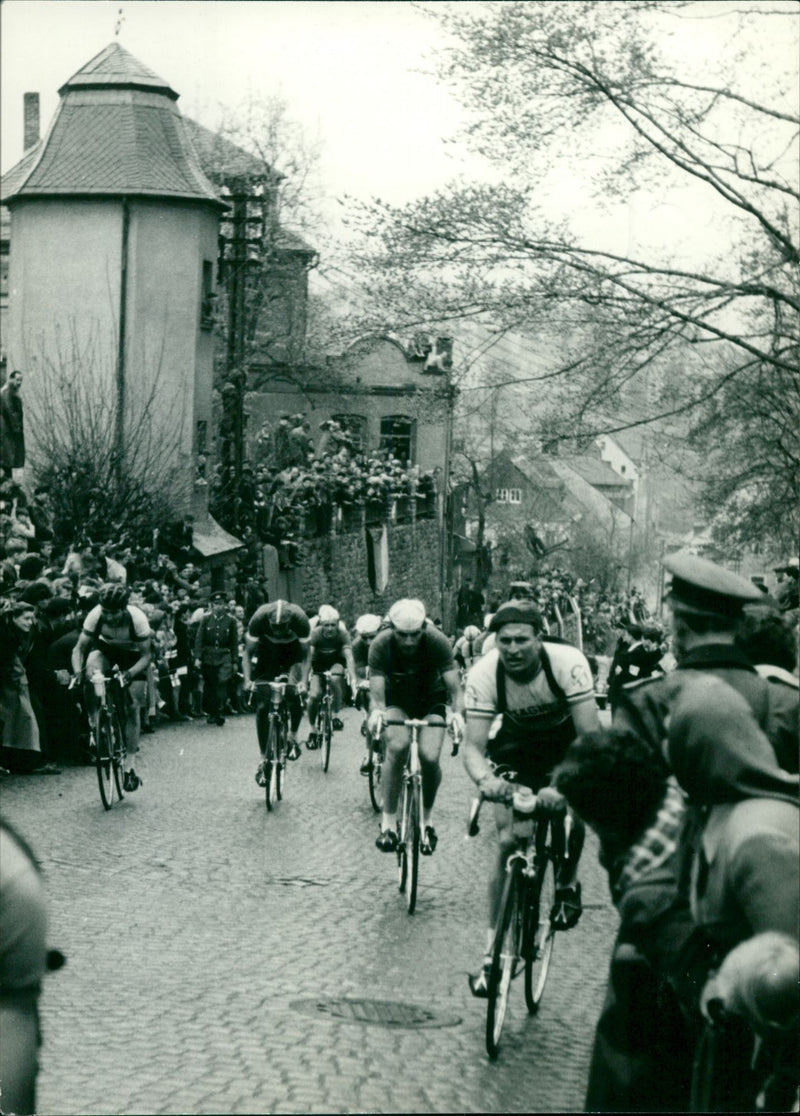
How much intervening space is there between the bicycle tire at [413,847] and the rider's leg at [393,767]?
298 millimetres

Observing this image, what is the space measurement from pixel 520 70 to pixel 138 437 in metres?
21.7

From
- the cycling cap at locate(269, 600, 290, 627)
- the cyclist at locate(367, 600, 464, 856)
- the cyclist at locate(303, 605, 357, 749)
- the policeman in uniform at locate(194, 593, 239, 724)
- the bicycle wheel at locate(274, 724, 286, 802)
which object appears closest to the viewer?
the cyclist at locate(367, 600, 464, 856)

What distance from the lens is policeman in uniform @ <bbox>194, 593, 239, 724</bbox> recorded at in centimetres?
2672

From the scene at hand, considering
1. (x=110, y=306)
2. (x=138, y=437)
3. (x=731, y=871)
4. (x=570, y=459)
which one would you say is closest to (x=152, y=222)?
(x=110, y=306)

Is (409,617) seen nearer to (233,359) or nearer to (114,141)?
(114,141)

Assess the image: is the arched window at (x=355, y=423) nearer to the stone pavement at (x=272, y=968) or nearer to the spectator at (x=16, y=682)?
the spectator at (x=16, y=682)

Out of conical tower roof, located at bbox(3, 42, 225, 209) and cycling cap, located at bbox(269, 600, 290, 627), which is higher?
conical tower roof, located at bbox(3, 42, 225, 209)

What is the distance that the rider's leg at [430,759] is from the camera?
39.3ft

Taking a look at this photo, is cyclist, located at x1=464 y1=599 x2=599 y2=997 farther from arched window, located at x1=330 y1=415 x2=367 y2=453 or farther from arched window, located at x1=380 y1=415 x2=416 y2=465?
arched window, located at x1=380 y1=415 x2=416 y2=465

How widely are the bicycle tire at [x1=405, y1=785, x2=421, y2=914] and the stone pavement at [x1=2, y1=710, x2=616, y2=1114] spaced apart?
0.45 ft

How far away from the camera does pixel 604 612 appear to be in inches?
2808

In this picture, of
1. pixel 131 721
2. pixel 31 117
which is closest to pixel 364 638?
pixel 131 721

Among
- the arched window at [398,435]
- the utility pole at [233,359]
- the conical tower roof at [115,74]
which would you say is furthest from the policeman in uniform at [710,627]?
the arched window at [398,435]

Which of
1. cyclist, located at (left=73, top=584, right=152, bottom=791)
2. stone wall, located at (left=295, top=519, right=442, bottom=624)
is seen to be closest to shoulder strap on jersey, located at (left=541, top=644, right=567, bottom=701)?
cyclist, located at (left=73, top=584, right=152, bottom=791)
